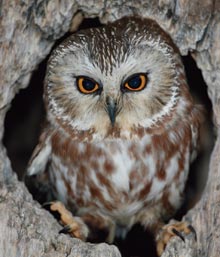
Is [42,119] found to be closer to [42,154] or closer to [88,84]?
[42,154]

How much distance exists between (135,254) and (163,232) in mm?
828

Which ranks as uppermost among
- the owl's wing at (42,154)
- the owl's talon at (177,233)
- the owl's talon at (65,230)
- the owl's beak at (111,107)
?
the owl's beak at (111,107)

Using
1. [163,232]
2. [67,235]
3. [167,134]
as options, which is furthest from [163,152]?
[67,235]

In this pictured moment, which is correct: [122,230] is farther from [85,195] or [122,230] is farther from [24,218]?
[24,218]

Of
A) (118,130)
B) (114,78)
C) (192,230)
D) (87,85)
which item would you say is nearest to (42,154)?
(118,130)

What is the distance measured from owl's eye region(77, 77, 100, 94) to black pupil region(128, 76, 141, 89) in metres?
0.21

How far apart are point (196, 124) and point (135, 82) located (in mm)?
707

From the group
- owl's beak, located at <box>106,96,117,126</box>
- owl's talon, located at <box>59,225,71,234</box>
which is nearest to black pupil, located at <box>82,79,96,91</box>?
owl's beak, located at <box>106,96,117,126</box>

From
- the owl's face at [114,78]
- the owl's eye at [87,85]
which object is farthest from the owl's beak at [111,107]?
the owl's eye at [87,85]

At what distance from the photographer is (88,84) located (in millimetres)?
4441

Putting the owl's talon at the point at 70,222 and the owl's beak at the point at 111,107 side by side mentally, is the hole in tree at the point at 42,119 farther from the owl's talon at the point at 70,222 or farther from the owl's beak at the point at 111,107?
the owl's beak at the point at 111,107

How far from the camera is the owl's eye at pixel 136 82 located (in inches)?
173

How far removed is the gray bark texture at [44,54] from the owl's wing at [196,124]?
0.35 m

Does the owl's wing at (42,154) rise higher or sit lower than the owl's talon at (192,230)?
lower
